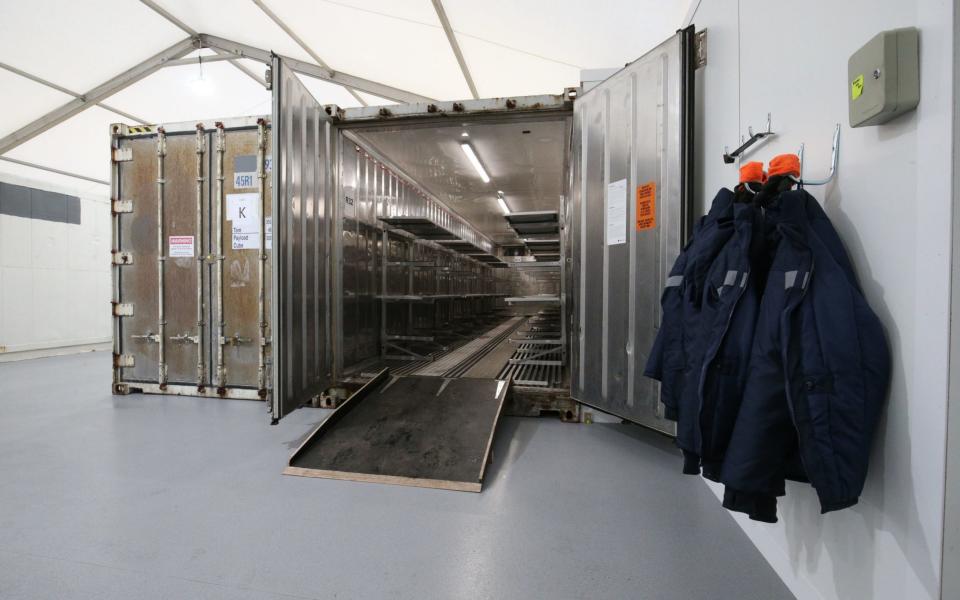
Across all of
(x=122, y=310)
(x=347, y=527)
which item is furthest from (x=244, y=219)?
(x=347, y=527)

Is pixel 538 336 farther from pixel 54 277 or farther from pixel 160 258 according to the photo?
pixel 54 277

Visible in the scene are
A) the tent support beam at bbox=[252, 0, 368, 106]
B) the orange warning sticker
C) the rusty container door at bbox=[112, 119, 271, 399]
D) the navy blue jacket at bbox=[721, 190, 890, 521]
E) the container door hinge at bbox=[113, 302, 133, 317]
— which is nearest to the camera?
the navy blue jacket at bbox=[721, 190, 890, 521]

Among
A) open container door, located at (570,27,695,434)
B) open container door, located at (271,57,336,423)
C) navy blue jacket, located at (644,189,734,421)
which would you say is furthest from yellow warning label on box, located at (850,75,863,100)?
open container door, located at (271,57,336,423)

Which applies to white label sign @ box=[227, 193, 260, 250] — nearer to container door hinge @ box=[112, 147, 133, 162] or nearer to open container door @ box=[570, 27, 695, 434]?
container door hinge @ box=[112, 147, 133, 162]

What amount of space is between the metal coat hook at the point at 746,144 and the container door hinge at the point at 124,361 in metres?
5.90

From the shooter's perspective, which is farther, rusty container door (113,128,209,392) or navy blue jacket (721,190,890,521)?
rusty container door (113,128,209,392)

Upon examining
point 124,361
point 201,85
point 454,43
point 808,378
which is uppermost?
point 201,85

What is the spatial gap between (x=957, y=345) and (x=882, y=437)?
14.6 inches

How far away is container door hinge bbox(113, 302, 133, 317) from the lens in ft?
14.3

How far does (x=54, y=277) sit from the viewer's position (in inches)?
266

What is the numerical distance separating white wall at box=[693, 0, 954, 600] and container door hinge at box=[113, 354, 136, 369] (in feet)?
Answer: 19.3

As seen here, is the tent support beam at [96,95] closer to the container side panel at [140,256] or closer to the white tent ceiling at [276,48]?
the white tent ceiling at [276,48]

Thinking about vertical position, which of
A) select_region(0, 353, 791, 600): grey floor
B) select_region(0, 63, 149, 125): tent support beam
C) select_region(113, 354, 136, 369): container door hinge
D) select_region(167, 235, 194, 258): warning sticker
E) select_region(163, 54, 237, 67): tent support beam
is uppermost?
select_region(163, 54, 237, 67): tent support beam

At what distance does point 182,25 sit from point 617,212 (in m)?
6.89
